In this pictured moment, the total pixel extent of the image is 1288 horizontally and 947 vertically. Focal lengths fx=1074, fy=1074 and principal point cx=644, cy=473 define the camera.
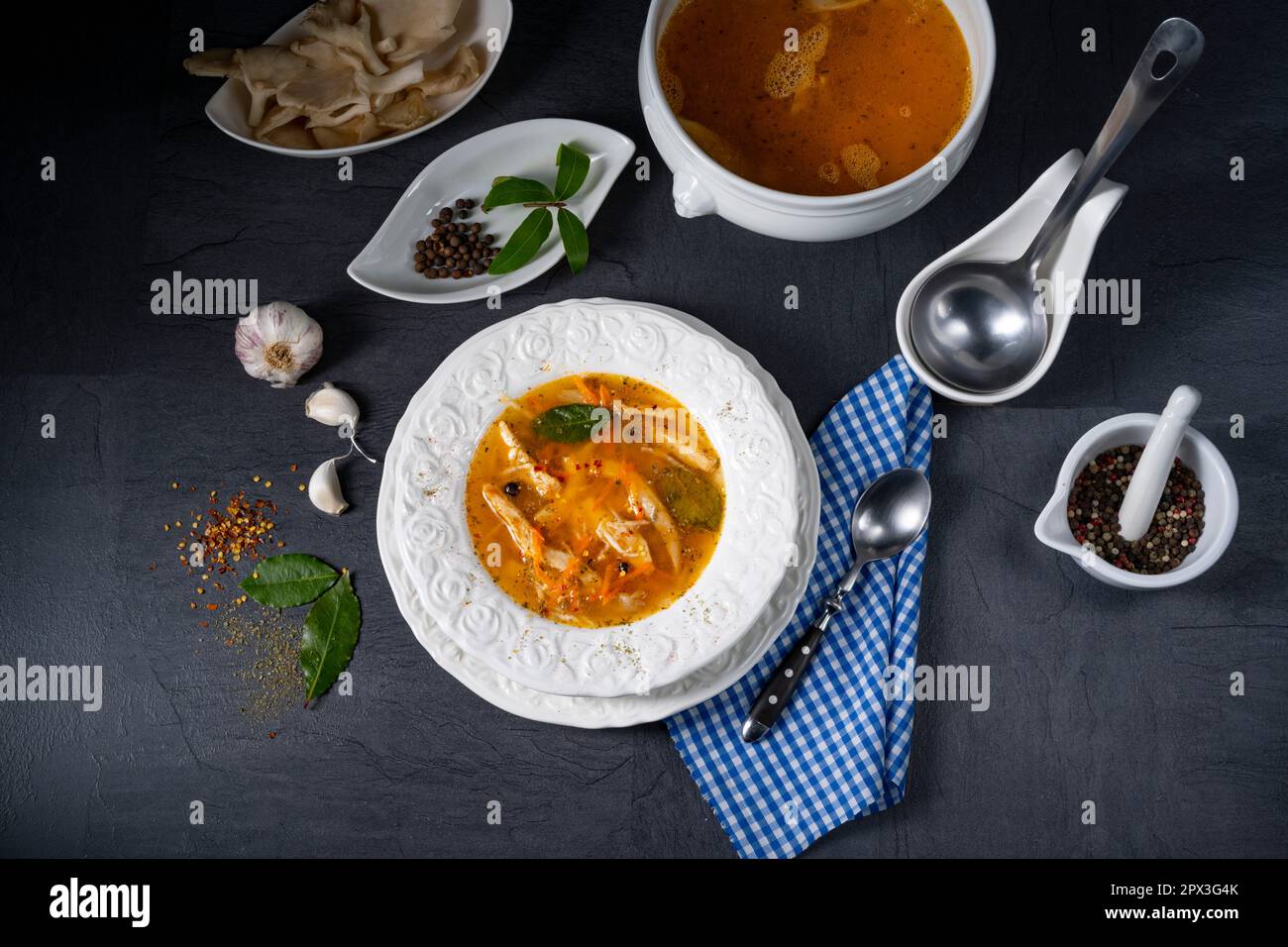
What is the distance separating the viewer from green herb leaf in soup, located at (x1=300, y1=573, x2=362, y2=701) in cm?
183

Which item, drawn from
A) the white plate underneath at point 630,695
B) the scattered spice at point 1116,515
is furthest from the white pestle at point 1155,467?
the white plate underneath at point 630,695

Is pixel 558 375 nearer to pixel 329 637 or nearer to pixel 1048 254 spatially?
pixel 329 637

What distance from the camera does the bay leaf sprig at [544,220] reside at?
185 centimetres

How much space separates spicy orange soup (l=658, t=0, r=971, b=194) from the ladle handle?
8.6 inches

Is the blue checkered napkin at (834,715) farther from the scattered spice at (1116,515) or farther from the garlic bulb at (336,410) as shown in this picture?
the garlic bulb at (336,410)

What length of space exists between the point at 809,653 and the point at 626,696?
31 cm

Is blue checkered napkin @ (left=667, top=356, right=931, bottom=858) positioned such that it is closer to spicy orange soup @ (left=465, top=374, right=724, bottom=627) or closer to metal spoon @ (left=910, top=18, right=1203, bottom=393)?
metal spoon @ (left=910, top=18, right=1203, bottom=393)

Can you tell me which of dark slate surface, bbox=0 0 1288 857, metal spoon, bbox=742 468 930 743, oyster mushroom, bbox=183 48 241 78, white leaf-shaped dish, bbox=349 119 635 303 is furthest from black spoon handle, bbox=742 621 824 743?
oyster mushroom, bbox=183 48 241 78

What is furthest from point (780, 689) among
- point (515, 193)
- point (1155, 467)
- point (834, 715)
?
point (515, 193)

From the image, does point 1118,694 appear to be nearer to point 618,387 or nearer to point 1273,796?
point 1273,796

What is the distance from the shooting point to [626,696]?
174cm

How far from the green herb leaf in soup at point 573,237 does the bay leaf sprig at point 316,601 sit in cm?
68

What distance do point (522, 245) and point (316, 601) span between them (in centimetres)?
71

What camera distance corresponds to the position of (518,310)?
1931mm
